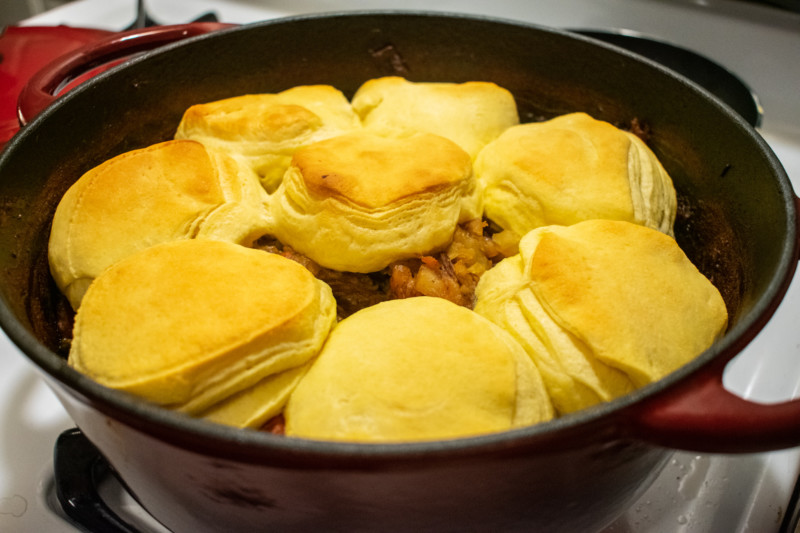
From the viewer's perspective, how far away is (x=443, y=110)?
1373 millimetres

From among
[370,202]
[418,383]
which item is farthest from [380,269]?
[418,383]

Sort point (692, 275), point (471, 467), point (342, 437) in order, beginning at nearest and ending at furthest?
point (471, 467) → point (342, 437) → point (692, 275)

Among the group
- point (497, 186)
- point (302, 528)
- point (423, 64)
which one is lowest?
point (302, 528)

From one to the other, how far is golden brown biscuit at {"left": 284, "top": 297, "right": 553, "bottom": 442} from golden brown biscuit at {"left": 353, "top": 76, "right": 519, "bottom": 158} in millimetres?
550

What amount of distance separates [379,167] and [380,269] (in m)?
0.18

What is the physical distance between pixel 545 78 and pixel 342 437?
1.11 m

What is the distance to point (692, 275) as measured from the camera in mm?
1021

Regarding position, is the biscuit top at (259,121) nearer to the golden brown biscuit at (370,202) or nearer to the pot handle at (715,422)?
the golden brown biscuit at (370,202)

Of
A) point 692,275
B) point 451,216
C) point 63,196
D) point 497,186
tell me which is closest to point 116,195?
point 63,196

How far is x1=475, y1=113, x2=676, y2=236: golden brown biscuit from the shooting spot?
45.1 inches

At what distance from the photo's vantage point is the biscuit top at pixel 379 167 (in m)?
1.07

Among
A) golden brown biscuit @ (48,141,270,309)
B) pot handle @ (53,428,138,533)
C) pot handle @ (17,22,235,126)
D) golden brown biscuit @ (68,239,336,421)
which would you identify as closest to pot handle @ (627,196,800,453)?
golden brown biscuit @ (68,239,336,421)

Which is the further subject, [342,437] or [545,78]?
[545,78]

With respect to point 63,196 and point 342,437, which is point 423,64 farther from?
point 342,437
